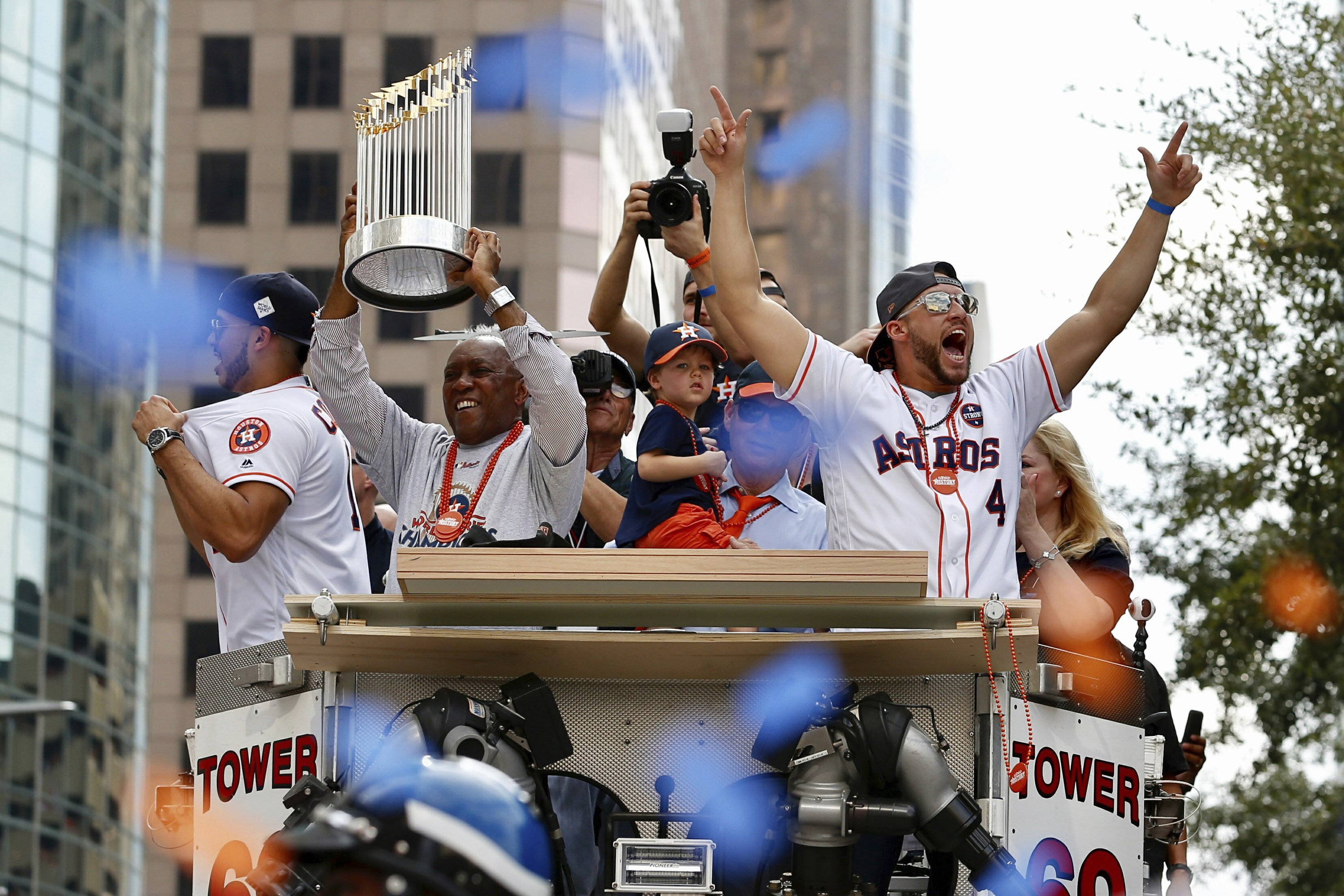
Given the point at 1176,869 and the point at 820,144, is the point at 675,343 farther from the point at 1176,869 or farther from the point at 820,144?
the point at 820,144

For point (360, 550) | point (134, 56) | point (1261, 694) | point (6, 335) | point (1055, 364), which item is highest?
point (134, 56)

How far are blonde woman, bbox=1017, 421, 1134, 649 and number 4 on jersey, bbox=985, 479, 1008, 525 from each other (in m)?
0.25

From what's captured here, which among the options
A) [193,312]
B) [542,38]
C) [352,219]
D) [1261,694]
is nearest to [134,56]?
[193,312]

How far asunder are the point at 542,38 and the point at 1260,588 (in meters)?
38.0

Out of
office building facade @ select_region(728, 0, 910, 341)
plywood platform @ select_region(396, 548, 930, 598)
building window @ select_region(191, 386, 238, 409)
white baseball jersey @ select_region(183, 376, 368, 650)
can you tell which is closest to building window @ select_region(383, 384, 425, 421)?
building window @ select_region(191, 386, 238, 409)

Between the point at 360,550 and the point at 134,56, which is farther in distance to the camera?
the point at 134,56

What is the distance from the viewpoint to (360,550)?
6457mm

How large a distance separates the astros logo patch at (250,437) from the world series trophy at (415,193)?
1.98ft

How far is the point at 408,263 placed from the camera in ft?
21.4

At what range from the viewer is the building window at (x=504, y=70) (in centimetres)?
4919

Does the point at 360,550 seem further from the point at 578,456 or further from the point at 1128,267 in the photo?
the point at 1128,267

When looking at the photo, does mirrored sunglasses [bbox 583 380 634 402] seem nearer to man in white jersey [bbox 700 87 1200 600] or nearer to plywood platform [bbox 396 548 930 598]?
man in white jersey [bbox 700 87 1200 600]

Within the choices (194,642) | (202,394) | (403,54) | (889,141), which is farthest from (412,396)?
(889,141)

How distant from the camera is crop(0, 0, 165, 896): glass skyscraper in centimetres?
4356
